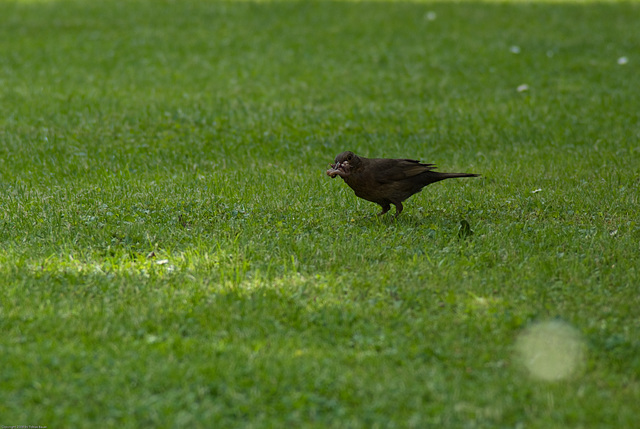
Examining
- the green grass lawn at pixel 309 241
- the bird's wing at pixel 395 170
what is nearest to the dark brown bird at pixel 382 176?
the bird's wing at pixel 395 170

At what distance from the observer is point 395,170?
677 cm

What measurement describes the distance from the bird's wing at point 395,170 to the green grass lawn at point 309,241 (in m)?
0.48

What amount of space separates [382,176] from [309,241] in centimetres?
95

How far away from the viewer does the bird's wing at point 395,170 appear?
6.70 metres

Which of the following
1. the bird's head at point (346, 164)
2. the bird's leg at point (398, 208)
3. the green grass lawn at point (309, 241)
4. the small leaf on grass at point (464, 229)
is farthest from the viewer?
the bird's leg at point (398, 208)

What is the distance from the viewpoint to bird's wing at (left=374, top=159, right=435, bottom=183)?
6.70 meters

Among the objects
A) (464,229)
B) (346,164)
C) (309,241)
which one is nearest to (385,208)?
(346,164)

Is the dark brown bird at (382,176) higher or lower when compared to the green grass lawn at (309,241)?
higher

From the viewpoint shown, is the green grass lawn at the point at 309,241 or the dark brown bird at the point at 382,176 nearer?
the green grass lawn at the point at 309,241

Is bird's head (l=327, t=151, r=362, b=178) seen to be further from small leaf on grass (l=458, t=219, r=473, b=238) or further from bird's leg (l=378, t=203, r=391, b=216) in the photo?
small leaf on grass (l=458, t=219, r=473, b=238)

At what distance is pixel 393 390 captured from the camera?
409cm

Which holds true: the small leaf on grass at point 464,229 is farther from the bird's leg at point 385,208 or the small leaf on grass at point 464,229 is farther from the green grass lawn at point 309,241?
the bird's leg at point 385,208

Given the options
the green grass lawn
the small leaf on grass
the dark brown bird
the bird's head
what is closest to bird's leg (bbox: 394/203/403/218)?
the dark brown bird

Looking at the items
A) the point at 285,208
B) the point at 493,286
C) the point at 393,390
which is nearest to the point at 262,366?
the point at 393,390
